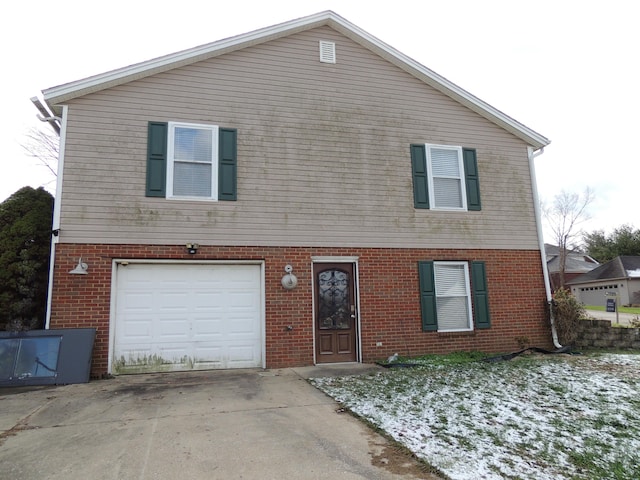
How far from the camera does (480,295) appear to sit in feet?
29.8

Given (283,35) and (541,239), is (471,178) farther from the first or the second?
(283,35)

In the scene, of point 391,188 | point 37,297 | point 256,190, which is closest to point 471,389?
point 391,188

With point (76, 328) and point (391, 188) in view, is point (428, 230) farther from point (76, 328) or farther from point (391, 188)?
point (76, 328)

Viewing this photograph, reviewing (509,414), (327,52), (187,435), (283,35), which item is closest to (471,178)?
(327,52)

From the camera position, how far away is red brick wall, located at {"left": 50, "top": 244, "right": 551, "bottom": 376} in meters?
7.12

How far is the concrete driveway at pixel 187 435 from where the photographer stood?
11.2 ft

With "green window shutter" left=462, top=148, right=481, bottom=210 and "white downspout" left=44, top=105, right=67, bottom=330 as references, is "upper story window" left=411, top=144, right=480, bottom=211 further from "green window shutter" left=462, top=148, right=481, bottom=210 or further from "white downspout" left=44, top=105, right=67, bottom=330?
"white downspout" left=44, top=105, right=67, bottom=330

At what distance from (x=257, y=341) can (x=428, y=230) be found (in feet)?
14.3

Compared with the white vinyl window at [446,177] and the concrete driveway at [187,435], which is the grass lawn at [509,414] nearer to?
the concrete driveway at [187,435]

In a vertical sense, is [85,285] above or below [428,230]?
below

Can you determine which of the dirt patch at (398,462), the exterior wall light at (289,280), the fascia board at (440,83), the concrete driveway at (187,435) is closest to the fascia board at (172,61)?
the fascia board at (440,83)

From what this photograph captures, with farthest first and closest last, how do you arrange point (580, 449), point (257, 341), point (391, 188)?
point (391, 188)
point (257, 341)
point (580, 449)

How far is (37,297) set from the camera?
7.18 metres

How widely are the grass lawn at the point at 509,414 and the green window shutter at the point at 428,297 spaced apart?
980 millimetres
